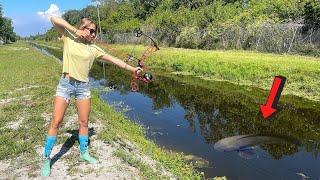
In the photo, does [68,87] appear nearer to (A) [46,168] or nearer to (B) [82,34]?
(B) [82,34]

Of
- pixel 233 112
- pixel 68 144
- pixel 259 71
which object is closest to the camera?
pixel 68 144

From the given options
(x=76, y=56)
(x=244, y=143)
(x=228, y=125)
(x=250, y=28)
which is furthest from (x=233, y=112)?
(x=250, y=28)

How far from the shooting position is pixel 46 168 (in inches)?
299

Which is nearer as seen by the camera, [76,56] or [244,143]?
[76,56]

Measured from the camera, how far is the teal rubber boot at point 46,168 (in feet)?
24.7

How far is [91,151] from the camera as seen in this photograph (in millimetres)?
8750

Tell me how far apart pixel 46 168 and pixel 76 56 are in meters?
1.96

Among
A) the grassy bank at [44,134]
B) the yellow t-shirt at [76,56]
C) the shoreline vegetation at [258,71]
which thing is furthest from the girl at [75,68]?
the shoreline vegetation at [258,71]

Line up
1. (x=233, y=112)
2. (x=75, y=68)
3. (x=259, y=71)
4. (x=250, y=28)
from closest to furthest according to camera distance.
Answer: (x=75, y=68), (x=233, y=112), (x=259, y=71), (x=250, y=28)

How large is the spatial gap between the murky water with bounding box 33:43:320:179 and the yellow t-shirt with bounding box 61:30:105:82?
3635 mm

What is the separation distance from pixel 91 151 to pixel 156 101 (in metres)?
10.9

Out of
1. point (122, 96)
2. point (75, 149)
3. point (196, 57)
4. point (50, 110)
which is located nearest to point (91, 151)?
point (75, 149)

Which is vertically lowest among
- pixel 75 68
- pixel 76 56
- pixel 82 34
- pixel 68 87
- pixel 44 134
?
pixel 44 134

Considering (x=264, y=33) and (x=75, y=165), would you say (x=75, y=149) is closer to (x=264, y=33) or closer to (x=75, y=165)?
(x=75, y=165)
